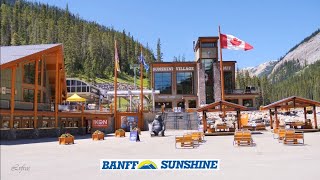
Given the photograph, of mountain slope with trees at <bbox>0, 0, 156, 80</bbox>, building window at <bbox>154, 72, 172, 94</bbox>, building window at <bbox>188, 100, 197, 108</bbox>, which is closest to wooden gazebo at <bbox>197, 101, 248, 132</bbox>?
building window at <bbox>188, 100, 197, 108</bbox>

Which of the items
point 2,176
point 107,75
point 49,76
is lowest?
point 2,176

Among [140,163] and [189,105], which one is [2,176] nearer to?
[140,163]

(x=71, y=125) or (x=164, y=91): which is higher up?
(x=164, y=91)

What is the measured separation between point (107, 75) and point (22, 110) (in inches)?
4004

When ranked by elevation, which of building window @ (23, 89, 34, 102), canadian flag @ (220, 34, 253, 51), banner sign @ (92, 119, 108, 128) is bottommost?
banner sign @ (92, 119, 108, 128)

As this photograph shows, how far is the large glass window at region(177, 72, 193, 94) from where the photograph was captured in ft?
238

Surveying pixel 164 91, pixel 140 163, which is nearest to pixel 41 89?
pixel 140 163

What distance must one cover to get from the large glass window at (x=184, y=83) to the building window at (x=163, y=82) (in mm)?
1823

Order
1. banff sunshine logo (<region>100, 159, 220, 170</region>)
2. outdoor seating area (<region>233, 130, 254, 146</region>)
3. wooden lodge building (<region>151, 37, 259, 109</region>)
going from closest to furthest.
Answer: banff sunshine logo (<region>100, 159, 220, 170</region>), outdoor seating area (<region>233, 130, 254, 146</region>), wooden lodge building (<region>151, 37, 259, 109</region>)

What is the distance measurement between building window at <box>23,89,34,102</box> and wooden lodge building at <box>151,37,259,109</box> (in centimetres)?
4058

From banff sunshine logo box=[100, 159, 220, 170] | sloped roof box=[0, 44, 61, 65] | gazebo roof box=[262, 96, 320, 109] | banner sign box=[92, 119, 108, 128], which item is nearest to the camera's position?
banff sunshine logo box=[100, 159, 220, 170]

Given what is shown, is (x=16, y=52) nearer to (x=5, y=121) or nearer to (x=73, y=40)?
(x=5, y=121)

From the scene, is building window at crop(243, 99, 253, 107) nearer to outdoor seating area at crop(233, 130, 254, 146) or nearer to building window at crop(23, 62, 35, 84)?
building window at crop(23, 62, 35, 84)

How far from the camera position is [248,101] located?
72062 millimetres
